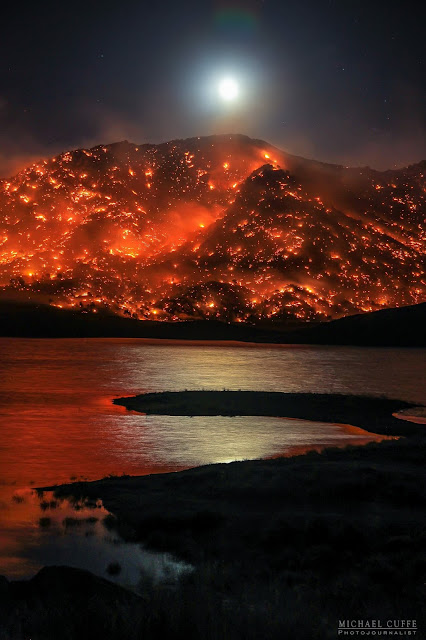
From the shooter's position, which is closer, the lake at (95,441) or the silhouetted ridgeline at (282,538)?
the silhouetted ridgeline at (282,538)

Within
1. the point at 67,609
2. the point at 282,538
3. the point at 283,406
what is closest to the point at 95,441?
the point at 283,406

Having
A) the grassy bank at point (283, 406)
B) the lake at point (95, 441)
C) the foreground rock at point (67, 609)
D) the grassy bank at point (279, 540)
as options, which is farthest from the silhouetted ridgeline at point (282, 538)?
the grassy bank at point (283, 406)

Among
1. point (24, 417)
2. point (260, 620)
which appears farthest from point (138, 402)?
point (260, 620)

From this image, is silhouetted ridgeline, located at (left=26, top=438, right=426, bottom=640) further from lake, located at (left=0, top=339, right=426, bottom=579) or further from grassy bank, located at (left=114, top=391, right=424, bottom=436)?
grassy bank, located at (left=114, top=391, right=424, bottom=436)

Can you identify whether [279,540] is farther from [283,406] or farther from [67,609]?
[283,406]

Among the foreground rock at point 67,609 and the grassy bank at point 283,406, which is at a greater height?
the foreground rock at point 67,609

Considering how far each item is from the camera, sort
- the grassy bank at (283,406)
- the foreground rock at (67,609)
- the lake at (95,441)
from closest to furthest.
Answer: the foreground rock at (67,609) → the lake at (95,441) → the grassy bank at (283,406)

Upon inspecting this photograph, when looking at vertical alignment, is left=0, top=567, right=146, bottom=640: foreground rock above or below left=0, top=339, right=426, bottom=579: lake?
above

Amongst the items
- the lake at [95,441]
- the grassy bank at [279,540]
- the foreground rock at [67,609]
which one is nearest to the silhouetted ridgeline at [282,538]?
the grassy bank at [279,540]

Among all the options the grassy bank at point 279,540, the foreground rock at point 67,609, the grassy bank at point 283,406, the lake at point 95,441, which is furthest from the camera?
the grassy bank at point 283,406

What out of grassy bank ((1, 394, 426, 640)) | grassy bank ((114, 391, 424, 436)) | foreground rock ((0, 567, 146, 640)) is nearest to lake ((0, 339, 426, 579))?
grassy bank ((1, 394, 426, 640))

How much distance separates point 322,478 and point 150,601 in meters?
13.5

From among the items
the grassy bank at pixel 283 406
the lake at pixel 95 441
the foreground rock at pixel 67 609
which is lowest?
the lake at pixel 95 441

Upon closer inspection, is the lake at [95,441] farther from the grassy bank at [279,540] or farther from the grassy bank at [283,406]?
the grassy bank at [283,406]
